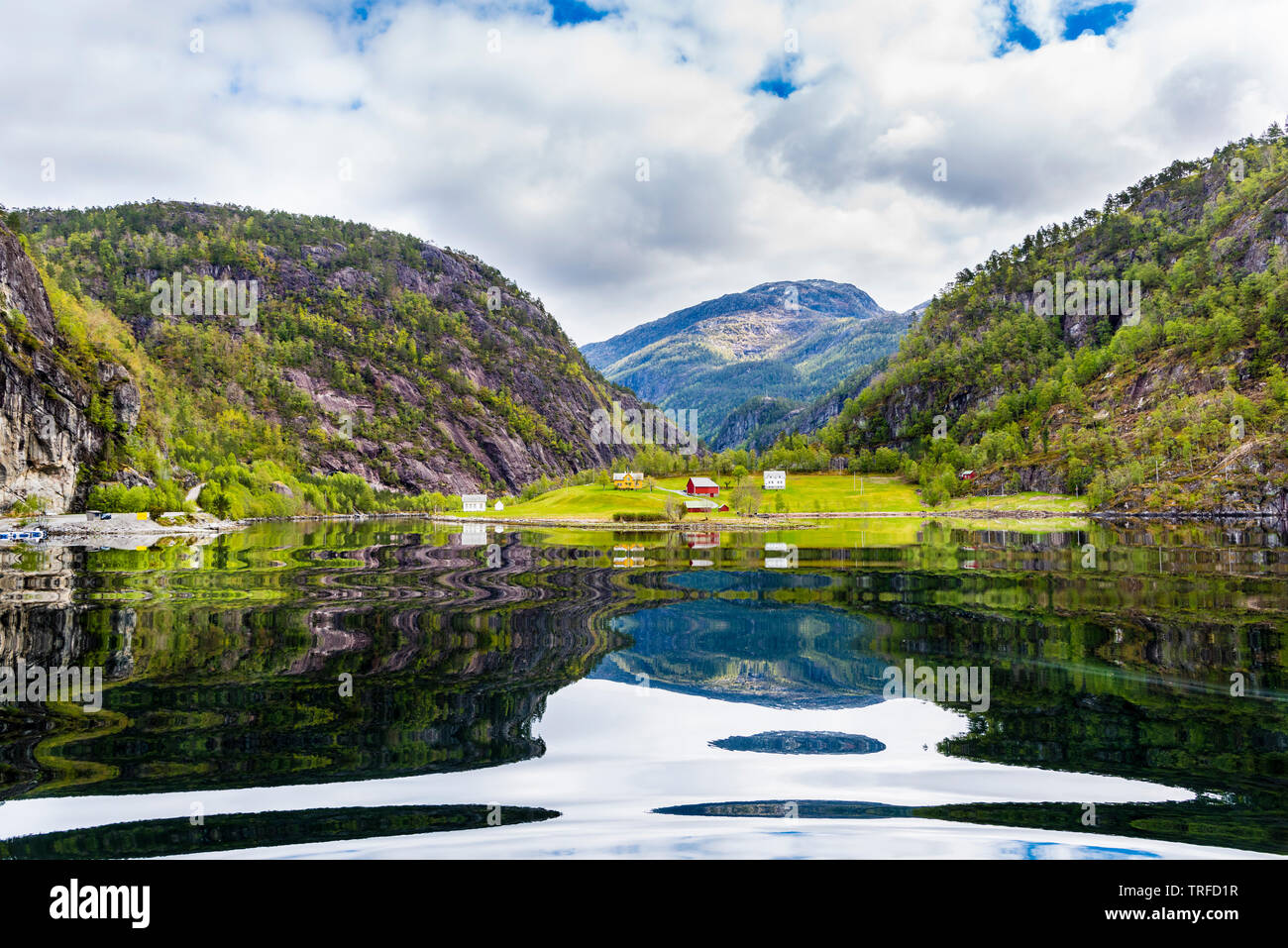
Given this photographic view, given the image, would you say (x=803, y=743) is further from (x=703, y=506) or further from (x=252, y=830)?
(x=703, y=506)

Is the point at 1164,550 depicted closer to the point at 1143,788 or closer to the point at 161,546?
the point at 1143,788

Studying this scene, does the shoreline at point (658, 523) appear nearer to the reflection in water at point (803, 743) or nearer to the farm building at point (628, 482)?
the farm building at point (628, 482)

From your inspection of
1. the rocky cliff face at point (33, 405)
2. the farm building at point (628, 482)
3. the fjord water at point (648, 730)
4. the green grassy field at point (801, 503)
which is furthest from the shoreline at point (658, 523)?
the fjord water at point (648, 730)

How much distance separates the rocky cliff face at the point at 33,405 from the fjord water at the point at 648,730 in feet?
374

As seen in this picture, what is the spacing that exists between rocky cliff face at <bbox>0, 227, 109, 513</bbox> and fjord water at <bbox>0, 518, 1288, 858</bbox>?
114102 millimetres

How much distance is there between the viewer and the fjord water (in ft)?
27.7

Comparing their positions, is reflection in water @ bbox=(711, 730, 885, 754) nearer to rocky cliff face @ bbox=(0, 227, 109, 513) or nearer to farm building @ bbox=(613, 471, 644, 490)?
rocky cliff face @ bbox=(0, 227, 109, 513)

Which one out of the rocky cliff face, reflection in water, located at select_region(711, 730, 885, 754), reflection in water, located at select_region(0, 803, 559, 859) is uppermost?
the rocky cliff face

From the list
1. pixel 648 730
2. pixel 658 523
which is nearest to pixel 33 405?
pixel 658 523

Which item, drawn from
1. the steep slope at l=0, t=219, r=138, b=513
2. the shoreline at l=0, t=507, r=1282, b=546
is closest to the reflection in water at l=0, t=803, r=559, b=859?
the shoreline at l=0, t=507, r=1282, b=546

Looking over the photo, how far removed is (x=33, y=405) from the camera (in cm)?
11944

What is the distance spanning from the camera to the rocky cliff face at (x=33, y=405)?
4547 inches
